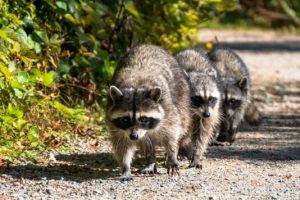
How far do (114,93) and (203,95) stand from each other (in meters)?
1.47

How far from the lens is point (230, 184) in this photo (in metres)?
5.02

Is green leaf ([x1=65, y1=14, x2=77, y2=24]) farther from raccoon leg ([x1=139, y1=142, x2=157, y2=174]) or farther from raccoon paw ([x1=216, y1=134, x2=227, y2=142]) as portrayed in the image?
raccoon paw ([x1=216, y1=134, x2=227, y2=142])

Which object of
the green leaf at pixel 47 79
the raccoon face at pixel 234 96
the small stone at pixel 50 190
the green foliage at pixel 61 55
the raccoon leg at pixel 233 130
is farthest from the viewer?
the raccoon face at pixel 234 96

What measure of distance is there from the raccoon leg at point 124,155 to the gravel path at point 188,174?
0.43 feet

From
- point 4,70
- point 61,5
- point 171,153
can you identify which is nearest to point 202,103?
point 171,153

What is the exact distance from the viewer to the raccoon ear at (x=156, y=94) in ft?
17.4

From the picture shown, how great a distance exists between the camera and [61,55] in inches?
273

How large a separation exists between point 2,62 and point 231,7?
12.2 ft

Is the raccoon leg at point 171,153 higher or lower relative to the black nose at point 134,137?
lower

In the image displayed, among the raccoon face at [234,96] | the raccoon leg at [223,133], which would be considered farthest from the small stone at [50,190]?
the raccoon face at [234,96]

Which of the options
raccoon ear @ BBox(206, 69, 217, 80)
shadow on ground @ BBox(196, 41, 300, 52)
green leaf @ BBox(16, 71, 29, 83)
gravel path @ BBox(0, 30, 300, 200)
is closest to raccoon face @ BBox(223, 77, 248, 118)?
gravel path @ BBox(0, 30, 300, 200)

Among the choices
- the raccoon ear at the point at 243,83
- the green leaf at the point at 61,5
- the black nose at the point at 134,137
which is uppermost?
the green leaf at the point at 61,5

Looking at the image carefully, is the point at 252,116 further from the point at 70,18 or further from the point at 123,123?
the point at 123,123

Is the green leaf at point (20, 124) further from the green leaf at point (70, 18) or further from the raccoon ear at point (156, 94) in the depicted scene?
the green leaf at point (70, 18)
